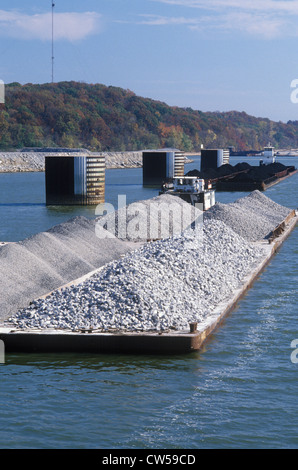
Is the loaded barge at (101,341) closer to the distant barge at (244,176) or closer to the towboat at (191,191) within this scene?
the towboat at (191,191)

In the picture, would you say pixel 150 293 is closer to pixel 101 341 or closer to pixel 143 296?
pixel 143 296

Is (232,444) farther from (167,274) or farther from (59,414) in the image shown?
(167,274)

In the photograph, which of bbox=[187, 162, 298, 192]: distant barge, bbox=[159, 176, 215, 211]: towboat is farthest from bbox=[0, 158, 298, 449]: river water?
bbox=[187, 162, 298, 192]: distant barge

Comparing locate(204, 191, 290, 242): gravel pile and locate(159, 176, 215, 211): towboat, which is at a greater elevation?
locate(159, 176, 215, 211): towboat

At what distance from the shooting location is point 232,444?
11797 millimetres

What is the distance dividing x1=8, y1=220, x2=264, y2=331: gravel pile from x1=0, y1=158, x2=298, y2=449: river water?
81cm

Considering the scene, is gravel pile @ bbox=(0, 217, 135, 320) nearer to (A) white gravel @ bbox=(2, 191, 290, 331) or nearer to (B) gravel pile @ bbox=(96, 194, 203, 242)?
(A) white gravel @ bbox=(2, 191, 290, 331)

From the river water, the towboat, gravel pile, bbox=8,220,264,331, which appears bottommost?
the river water

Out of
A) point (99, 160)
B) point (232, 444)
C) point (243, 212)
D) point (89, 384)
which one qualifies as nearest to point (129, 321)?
point (89, 384)

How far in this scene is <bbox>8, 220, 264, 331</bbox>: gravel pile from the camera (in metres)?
16.5

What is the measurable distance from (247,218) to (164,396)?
71.6 ft

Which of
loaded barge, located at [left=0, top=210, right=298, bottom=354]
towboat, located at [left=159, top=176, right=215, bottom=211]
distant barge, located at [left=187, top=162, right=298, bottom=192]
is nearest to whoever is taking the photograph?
loaded barge, located at [left=0, top=210, right=298, bottom=354]

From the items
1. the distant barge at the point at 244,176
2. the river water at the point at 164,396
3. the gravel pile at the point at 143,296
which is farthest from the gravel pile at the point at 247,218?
the distant barge at the point at 244,176
